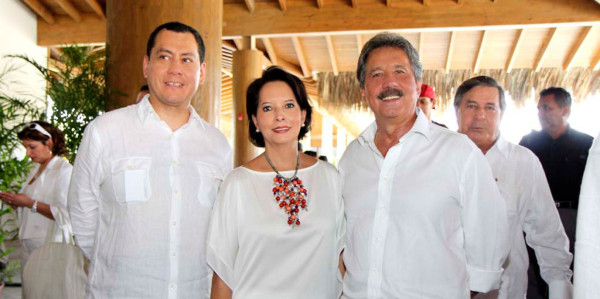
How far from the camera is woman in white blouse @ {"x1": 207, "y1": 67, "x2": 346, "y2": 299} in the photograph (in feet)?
5.83

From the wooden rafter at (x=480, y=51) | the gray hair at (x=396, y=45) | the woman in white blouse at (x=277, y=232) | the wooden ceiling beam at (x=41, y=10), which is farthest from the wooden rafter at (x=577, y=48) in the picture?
the wooden ceiling beam at (x=41, y=10)

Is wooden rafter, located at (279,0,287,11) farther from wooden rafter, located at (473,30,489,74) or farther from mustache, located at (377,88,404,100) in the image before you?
mustache, located at (377,88,404,100)

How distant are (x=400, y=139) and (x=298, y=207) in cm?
48

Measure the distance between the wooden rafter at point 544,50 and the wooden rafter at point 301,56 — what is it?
4803mm

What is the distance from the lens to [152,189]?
1.95 m

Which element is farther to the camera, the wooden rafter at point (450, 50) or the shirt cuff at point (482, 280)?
the wooden rafter at point (450, 50)

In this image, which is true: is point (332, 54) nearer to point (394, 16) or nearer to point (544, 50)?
point (394, 16)

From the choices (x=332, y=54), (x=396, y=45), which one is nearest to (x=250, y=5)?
(x=332, y=54)

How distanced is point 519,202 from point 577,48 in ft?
26.7

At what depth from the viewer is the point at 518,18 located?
734cm

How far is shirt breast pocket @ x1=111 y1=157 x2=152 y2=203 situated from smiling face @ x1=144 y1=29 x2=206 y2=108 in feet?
0.98

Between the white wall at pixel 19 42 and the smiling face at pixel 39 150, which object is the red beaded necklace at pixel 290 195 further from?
the white wall at pixel 19 42

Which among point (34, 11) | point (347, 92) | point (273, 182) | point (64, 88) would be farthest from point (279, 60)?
point (273, 182)

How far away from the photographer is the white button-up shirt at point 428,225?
173 centimetres
